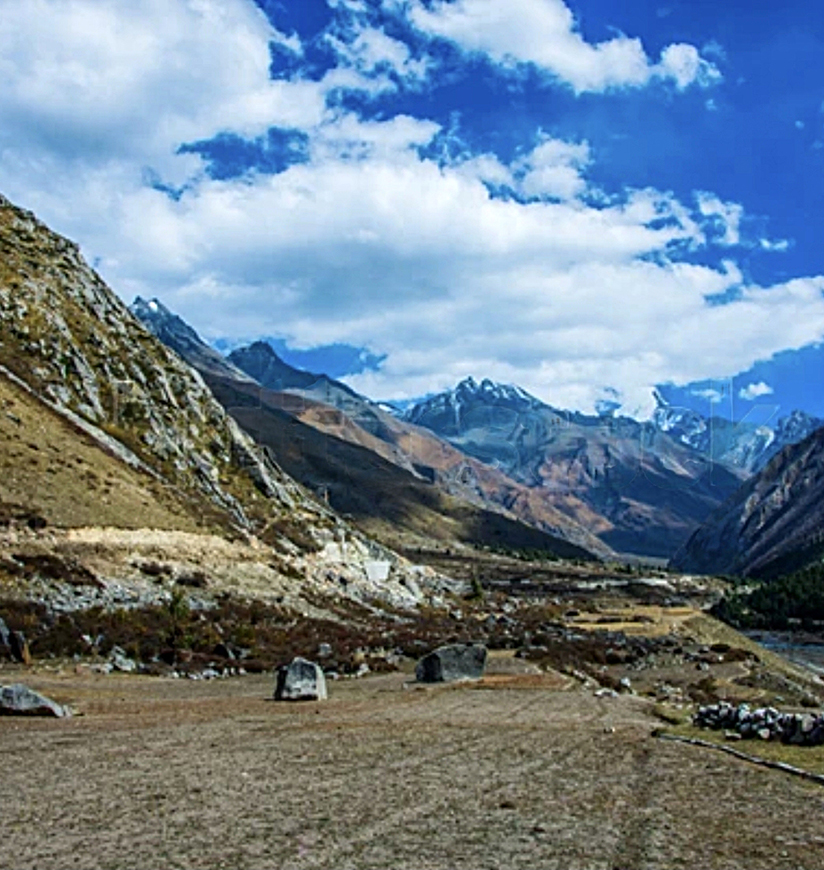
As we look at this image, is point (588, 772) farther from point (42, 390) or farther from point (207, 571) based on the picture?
point (42, 390)

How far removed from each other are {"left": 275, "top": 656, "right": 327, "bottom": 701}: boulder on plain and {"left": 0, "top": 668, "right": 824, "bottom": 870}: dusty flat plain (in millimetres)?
4769

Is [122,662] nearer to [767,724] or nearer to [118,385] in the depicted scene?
[767,724]

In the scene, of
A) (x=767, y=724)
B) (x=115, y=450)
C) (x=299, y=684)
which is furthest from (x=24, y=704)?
(x=115, y=450)

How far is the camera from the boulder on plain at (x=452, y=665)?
4594 cm

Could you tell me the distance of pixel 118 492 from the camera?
7800 cm

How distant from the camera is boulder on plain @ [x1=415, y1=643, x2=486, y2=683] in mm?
45938

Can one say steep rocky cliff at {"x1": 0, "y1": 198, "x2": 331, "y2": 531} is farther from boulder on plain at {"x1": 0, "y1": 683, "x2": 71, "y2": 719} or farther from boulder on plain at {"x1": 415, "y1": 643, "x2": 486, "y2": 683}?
boulder on plain at {"x1": 0, "y1": 683, "x2": 71, "y2": 719}

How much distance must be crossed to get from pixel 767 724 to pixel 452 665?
22.1m

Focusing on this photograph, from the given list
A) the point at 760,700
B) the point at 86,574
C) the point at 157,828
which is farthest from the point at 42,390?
the point at 157,828

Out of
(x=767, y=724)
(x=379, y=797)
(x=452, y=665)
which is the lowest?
(x=452, y=665)

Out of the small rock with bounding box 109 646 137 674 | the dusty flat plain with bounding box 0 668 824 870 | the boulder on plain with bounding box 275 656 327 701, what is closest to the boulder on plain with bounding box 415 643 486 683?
the boulder on plain with bounding box 275 656 327 701

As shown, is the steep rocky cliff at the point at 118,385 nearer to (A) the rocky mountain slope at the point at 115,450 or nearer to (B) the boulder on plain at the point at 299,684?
(A) the rocky mountain slope at the point at 115,450

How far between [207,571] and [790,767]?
5888 centimetres

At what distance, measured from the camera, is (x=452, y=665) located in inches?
1834
